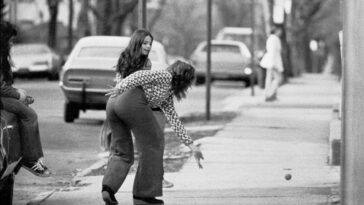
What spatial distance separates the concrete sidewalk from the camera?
1045 centimetres

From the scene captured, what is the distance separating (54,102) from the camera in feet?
85.6

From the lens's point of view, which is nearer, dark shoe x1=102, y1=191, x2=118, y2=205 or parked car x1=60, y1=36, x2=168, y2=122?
dark shoe x1=102, y1=191, x2=118, y2=205

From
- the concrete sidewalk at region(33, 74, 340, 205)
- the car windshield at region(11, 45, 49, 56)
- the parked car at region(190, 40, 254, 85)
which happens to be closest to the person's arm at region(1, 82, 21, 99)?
the concrete sidewalk at region(33, 74, 340, 205)

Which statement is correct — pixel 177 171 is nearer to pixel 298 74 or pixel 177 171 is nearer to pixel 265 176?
pixel 265 176

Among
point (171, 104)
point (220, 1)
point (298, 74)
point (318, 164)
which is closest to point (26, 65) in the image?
point (298, 74)

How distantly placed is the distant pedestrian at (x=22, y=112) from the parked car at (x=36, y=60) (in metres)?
29.4

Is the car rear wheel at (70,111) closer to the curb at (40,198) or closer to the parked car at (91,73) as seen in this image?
the parked car at (91,73)

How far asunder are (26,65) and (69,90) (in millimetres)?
20406

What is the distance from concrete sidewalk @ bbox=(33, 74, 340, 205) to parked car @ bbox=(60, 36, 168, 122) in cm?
226

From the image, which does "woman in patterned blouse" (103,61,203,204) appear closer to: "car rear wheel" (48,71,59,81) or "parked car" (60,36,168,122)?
"parked car" (60,36,168,122)

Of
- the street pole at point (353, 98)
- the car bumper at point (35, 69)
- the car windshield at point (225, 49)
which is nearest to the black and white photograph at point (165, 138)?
the street pole at point (353, 98)

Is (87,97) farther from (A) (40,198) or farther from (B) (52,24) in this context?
(B) (52,24)

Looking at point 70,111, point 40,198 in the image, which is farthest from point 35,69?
point 40,198

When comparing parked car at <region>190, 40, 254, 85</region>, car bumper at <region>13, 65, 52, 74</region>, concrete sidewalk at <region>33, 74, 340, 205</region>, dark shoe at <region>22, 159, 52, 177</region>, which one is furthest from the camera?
car bumper at <region>13, 65, 52, 74</region>
